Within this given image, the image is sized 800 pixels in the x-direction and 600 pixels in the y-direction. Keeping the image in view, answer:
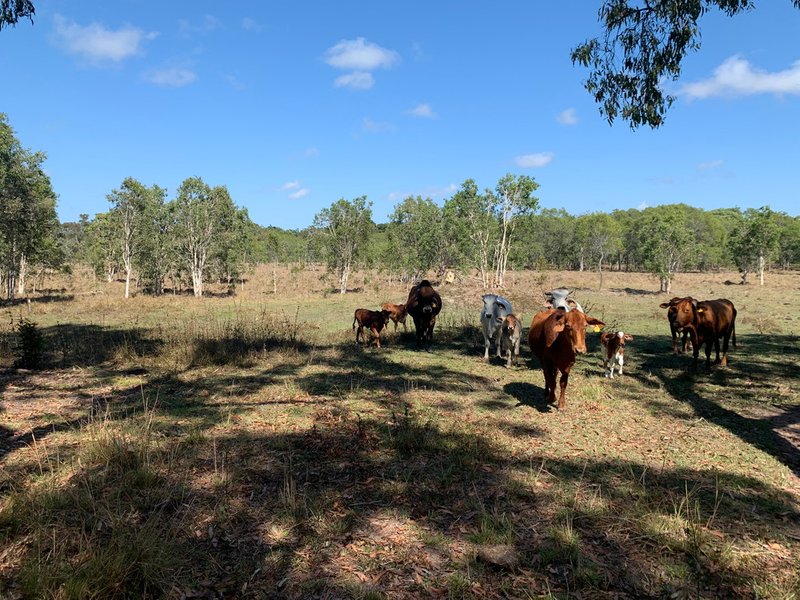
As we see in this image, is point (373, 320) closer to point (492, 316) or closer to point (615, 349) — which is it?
point (492, 316)

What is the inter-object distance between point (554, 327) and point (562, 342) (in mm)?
351

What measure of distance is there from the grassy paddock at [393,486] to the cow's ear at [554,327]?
123cm

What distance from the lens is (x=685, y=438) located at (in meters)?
6.28

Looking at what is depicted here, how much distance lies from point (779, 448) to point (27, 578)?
819cm

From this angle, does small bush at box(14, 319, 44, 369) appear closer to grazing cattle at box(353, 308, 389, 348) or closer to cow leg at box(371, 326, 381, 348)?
grazing cattle at box(353, 308, 389, 348)

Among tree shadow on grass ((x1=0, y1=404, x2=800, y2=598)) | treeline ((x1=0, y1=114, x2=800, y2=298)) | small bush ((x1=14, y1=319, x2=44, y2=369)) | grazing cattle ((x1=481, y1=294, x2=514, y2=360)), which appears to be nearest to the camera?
tree shadow on grass ((x1=0, y1=404, x2=800, y2=598))

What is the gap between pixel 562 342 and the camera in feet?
Answer: 23.2

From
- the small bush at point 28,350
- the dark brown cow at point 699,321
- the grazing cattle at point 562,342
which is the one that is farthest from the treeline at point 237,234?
the grazing cattle at point 562,342

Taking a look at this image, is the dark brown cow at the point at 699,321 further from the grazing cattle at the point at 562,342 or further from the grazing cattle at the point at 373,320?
the grazing cattle at the point at 373,320

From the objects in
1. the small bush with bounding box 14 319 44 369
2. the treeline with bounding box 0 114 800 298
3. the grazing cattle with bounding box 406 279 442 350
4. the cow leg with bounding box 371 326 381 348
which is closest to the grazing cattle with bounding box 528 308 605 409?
the grazing cattle with bounding box 406 279 442 350

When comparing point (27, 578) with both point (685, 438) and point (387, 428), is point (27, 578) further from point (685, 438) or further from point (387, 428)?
point (685, 438)

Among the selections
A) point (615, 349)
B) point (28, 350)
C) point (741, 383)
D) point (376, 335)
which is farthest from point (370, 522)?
point (28, 350)

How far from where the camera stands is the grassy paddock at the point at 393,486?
3297mm

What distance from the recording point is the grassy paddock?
3297mm
